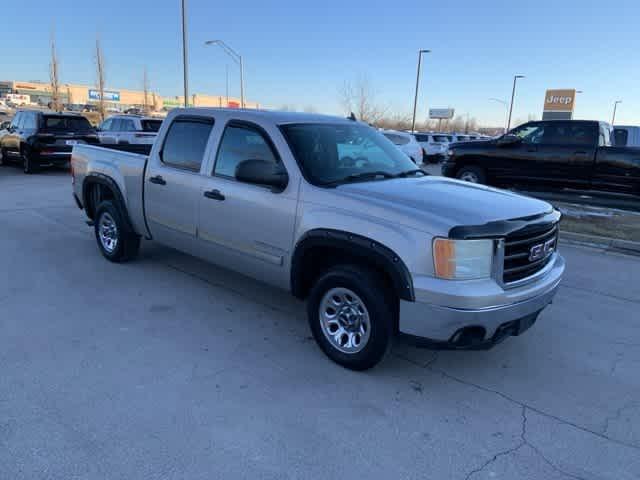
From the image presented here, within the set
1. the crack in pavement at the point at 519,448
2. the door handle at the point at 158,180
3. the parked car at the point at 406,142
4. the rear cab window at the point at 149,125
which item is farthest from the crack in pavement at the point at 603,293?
the rear cab window at the point at 149,125

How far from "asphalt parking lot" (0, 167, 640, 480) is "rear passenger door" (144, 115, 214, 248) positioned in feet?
2.22

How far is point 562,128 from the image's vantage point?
11.2 m

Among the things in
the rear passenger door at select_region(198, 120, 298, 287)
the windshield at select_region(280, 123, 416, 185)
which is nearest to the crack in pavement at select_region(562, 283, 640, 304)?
the windshield at select_region(280, 123, 416, 185)

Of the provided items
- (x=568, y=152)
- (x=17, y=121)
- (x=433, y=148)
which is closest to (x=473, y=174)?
(x=568, y=152)

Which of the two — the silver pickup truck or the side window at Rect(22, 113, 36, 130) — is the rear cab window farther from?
the silver pickup truck

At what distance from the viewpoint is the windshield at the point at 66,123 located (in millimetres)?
14461

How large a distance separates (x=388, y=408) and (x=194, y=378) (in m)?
1.38

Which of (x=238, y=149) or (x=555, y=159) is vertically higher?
(x=238, y=149)

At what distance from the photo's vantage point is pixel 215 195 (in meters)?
4.36

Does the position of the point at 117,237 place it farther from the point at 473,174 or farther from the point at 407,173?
the point at 473,174

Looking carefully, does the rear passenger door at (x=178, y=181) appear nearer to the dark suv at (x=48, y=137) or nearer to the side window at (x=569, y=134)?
the side window at (x=569, y=134)

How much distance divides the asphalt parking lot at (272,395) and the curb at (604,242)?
257cm

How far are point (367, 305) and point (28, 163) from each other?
14.8 m

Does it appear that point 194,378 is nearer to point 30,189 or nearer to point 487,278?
point 487,278
